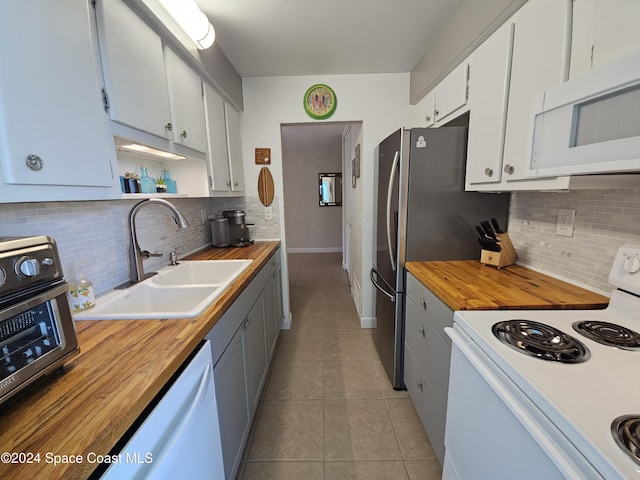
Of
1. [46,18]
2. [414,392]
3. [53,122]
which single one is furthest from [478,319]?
[46,18]

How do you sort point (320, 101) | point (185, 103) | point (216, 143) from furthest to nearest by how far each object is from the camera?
1. point (320, 101)
2. point (216, 143)
3. point (185, 103)

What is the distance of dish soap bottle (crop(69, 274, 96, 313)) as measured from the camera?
3.39ft

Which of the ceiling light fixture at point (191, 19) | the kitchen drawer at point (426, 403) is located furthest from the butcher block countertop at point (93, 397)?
the ceiling light fixture at point (191, 19)

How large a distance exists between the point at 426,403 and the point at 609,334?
891mm

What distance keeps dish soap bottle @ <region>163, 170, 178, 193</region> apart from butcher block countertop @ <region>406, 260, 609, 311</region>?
64.1 inches

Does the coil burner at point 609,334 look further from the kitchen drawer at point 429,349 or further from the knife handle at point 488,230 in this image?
the knife handle at point 488,230

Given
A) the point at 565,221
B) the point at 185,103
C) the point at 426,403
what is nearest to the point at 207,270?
the point at 185,103

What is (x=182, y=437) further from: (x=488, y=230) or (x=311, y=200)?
(x=311, y=200)

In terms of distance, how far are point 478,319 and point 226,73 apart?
2334 mm

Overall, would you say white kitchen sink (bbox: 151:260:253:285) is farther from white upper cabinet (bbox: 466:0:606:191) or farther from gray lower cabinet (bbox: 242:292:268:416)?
white upper cabinet (bbox: 466:0:606:191)

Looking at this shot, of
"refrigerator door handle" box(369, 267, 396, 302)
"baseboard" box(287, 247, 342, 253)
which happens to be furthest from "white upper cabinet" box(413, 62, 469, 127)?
"baseboard" box(287, 247, 342, 253)

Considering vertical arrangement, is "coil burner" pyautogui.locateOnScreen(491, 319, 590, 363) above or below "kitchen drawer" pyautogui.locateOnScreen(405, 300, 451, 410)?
above

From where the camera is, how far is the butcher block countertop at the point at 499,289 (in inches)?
41.1

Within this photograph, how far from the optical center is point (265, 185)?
255cm
